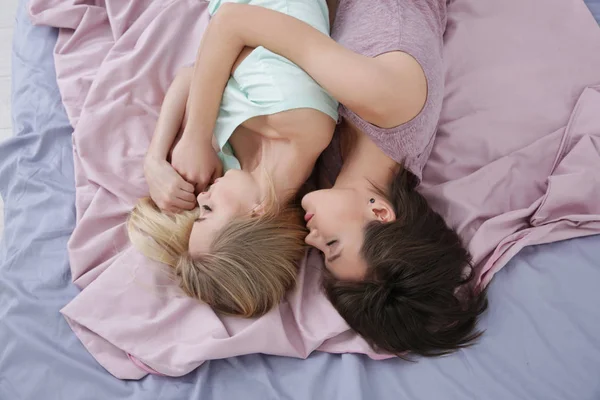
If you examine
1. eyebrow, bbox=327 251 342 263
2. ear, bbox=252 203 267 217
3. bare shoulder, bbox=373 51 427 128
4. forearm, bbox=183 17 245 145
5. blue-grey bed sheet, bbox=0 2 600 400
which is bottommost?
blue-grey bed sheet, bbox=0 2 600 400

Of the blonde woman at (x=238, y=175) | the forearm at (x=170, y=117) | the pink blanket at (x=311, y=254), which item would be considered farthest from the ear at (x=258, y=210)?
the forearm at (x=170, y=117)

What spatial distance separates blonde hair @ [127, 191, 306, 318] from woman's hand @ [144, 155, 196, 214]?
0.04 meters

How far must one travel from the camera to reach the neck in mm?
1098

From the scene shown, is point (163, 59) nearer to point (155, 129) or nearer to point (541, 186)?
point (155, 129)

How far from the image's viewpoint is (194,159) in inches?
45.8

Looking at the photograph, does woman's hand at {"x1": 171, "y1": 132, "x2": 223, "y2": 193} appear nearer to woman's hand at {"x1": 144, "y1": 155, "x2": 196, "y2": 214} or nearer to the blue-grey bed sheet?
woman's hand at {"x1": 144, "y1": 155, "x2": 196, "y2": 214}

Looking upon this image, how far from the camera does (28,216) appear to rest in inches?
46.8

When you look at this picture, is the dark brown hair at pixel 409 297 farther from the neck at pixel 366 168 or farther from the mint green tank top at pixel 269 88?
the mint green tank top at pixel 269 88

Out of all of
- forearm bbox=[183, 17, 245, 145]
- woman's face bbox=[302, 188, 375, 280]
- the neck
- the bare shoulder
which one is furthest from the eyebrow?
forearm bbox=[183, 17, 245, 145]

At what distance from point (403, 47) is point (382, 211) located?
306mm

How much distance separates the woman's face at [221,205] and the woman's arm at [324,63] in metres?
0.17

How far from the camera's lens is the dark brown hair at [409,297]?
986mm

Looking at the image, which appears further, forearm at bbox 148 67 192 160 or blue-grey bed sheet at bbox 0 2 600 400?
forearm at bbox 148 67 192 160

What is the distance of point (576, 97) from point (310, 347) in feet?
2.57
